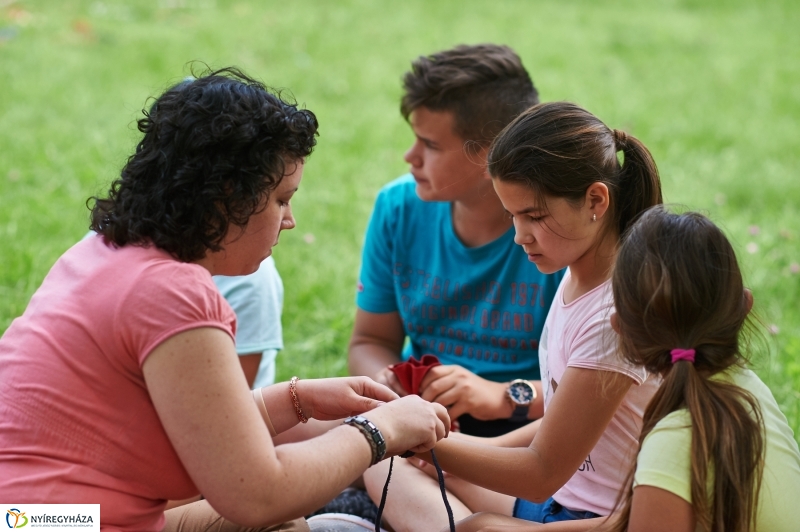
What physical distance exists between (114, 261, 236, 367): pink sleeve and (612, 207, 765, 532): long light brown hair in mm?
817

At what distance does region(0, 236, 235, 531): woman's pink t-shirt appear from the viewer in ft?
5.54

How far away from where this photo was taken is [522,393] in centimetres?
276

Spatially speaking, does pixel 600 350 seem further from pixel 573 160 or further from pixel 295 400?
pixel 295 400

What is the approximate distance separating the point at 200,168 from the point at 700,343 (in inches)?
41.3

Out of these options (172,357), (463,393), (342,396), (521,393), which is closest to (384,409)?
(342,396)

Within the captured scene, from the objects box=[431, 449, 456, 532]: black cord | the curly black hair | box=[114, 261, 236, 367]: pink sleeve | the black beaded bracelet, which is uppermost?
the curly black hair

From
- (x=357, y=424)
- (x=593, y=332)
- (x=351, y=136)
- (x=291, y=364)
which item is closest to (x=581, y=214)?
(x=593, y=332)

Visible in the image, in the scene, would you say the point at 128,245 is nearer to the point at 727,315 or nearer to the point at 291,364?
the point at 727,315

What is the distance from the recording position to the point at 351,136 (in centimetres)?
660

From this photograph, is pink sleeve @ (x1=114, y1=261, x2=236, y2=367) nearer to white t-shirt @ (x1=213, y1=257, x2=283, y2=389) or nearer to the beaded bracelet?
the beaded bracelet

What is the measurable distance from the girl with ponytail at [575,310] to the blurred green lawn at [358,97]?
41.2 inches

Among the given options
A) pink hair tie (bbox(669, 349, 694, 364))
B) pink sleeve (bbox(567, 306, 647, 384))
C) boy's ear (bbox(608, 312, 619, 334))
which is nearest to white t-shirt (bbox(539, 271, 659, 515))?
pink sleeve (bbox(567, 306, 647, 384))

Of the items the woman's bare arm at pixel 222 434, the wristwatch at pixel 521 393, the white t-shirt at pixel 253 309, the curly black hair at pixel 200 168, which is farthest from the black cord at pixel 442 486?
the white t-shirt at pixel 253 309

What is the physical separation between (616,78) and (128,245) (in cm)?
710
